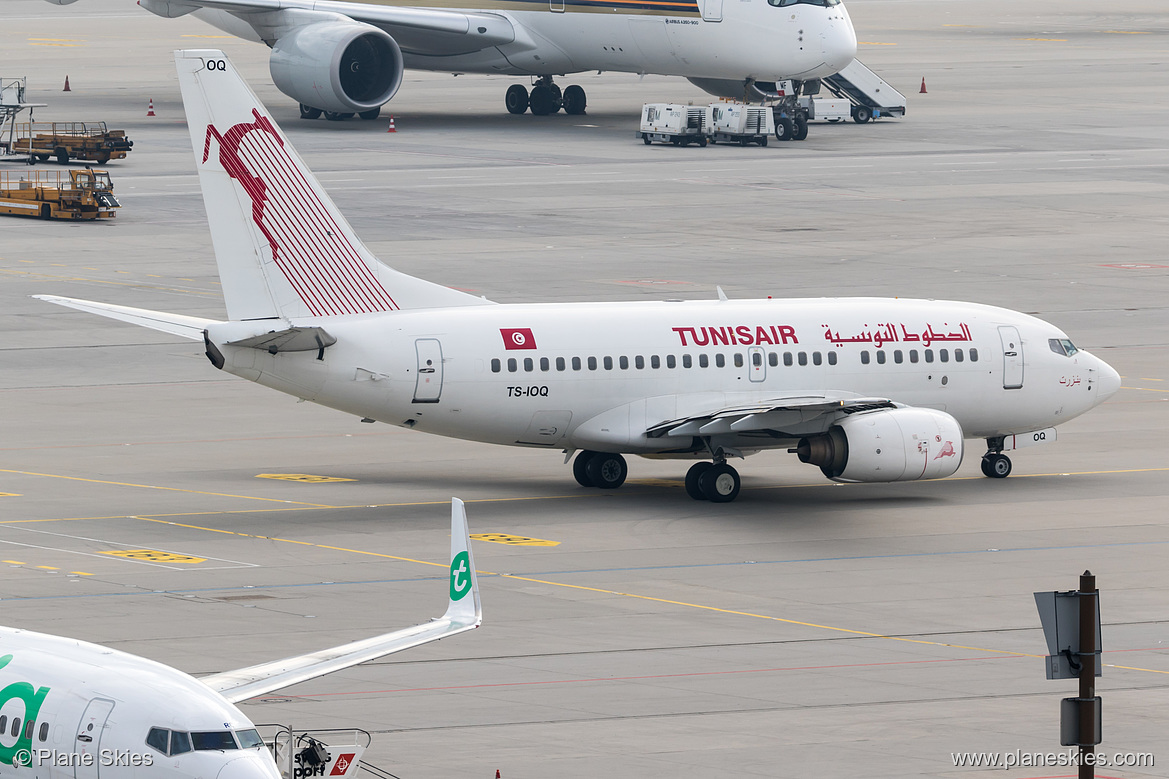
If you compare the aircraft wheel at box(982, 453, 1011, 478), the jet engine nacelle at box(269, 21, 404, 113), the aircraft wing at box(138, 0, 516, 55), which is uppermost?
the aircraft wing at box(138, 0, 516, 55)

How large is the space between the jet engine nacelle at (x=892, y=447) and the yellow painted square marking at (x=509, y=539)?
6135 millimetres

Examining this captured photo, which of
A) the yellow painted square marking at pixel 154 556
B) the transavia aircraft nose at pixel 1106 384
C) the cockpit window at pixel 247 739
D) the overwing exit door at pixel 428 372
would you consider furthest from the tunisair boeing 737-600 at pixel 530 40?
the cockpit window at pixel 247 739

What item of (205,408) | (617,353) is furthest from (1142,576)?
(205,408)

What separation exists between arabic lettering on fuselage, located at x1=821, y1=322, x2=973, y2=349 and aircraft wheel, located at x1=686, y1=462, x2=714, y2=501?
372cm

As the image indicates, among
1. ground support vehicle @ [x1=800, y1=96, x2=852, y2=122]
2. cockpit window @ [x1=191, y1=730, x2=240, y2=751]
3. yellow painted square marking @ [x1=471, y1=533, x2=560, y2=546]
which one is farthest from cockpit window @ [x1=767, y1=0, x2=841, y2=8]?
cockpit window @ [x1=191, y1=730, x2=240, y2=751]

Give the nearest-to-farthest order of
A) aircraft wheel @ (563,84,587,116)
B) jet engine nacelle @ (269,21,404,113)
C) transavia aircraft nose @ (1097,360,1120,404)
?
transavia aircraft nose @ (1097,360,1120,404) < jet engine nacelle @ (269,21,404,113) < aircraft wheel @ (563,84,587,116)

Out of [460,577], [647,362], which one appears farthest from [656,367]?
[460,577]

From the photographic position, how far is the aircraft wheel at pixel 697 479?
41031mm

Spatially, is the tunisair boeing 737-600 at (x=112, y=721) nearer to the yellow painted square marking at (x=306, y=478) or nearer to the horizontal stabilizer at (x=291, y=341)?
the horizontal stabilizer at (x=291, y=341)

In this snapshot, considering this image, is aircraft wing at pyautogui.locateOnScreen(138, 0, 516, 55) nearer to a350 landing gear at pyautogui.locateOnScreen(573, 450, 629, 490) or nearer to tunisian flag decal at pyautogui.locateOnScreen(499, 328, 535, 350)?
a350 landing gear at pyautogui.locateOnScreen(573, 450, 629, 490)

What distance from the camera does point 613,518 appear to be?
39.7 meters

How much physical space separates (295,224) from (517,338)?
4817 millimetres

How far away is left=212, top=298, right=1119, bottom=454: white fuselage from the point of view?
3931 centimetres

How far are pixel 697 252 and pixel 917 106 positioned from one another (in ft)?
171
